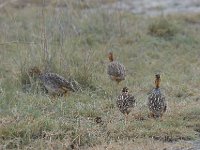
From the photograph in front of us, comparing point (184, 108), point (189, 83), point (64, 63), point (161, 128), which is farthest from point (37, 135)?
point (189, 83)

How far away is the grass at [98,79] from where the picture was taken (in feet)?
20.3

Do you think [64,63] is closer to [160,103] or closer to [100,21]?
[160,103]

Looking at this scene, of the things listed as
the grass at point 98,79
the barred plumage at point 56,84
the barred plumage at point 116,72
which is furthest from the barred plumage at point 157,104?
the barred plumage at point 116,72

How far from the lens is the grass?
20.3ft

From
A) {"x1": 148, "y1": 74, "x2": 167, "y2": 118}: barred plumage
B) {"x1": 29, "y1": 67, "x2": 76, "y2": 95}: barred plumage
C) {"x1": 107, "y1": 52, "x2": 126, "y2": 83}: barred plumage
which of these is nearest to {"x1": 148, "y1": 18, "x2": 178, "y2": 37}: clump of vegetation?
{"x1": 107, "y1": 52, "x2": 126, "y2": 83}: barred plumage

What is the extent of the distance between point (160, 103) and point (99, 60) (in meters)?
3.34

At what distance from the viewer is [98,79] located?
8.76 meters

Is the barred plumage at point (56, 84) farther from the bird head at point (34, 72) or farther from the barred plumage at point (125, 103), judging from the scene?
the barred plumage at point (125, 103)

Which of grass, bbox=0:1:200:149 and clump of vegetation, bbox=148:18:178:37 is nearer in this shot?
grass, bbox=0:1:200:149

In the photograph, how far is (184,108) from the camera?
7.25 metres

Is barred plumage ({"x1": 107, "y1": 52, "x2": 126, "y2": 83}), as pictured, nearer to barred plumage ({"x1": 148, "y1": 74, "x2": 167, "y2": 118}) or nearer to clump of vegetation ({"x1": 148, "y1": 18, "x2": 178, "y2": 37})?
barred plumage ({"x1": 148, "y1": 74, "x2": 167, "y2": 118})

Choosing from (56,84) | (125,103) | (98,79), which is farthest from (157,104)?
(98,79)

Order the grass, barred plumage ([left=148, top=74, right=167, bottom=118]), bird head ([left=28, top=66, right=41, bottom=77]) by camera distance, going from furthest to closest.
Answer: bird head ([left=28, top=66, right=41, bottom=77]) → barred plumage ([left=148, top=74, right=167, bottom=118]) → the grass

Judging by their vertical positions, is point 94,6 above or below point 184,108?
above
